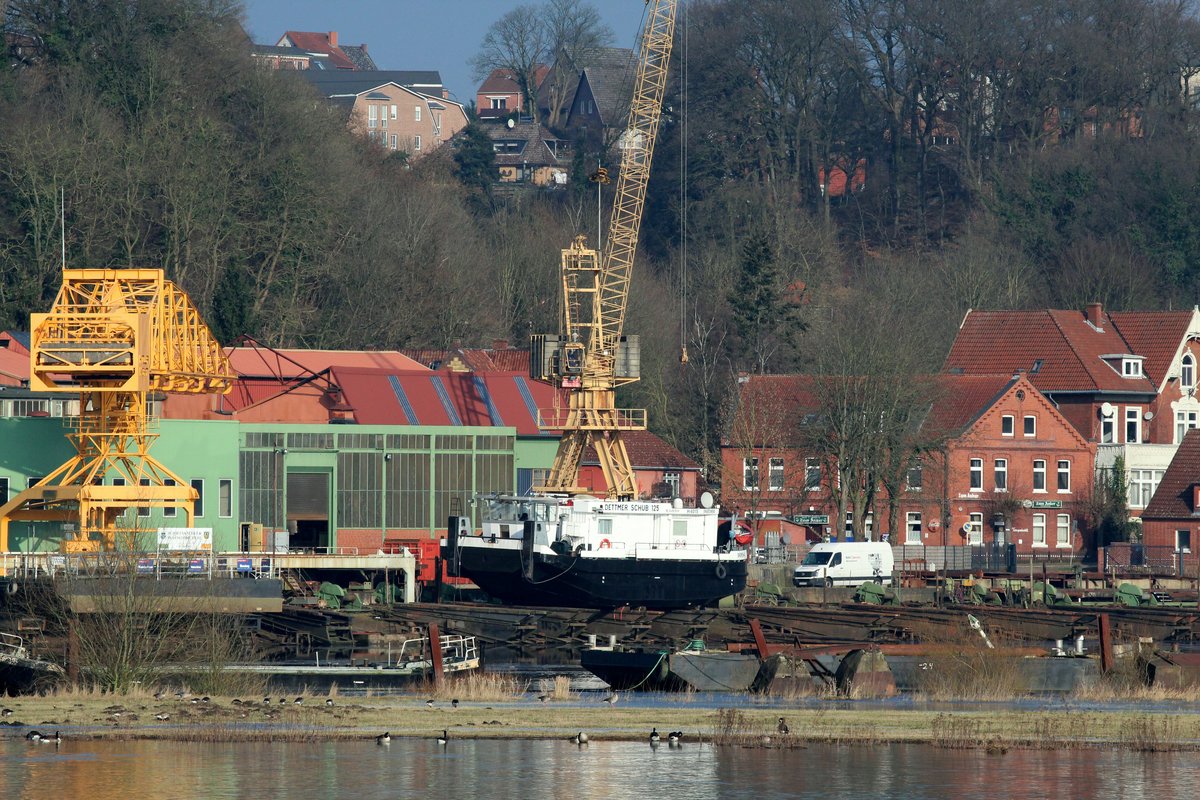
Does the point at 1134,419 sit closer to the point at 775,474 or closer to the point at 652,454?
the point at 775,474

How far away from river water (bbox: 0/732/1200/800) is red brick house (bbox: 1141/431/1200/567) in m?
50.0

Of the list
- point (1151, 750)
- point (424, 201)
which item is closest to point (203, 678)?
point (1151, 750)

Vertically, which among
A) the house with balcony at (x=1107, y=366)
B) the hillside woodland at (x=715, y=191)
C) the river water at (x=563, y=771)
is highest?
the hillside woodland at (x=715, y=191)

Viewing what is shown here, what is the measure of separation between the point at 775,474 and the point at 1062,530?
12132mm

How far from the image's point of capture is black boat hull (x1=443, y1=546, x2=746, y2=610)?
65.4m

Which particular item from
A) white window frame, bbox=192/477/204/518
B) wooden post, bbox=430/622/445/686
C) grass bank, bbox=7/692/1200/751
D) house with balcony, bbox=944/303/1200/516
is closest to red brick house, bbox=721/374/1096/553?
house with balcony, bbox=944/303/1200/516

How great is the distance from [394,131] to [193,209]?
326 ft

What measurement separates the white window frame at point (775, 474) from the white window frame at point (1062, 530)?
37.6 feet

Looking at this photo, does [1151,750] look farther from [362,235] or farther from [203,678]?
[362,235]

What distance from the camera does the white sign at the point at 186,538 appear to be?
64.1 metres

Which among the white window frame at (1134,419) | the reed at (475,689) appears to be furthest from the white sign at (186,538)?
the white window frame at (1134,419)

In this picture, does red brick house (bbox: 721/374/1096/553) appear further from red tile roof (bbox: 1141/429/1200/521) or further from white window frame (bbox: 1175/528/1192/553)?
white window frame (bbox: 1175/528/1192/553)

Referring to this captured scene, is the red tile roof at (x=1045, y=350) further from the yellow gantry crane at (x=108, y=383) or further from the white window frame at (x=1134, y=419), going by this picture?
the yellow gantry crane at (x=108, y=383)

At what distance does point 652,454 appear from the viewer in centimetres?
9325
